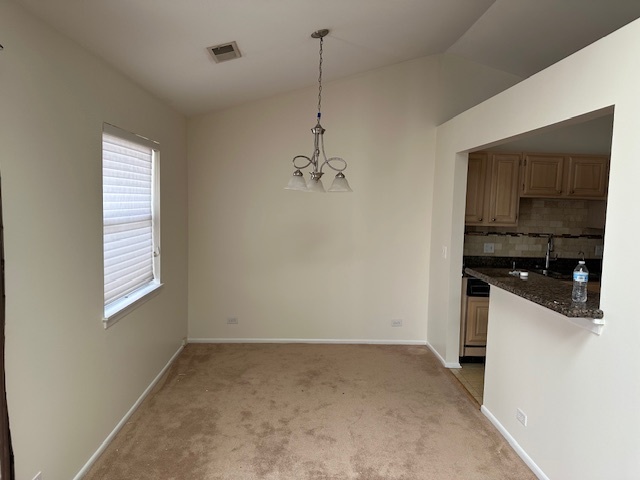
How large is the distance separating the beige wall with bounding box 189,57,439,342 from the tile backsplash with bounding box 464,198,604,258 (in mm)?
631

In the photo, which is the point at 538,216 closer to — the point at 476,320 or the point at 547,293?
the point at 476,320

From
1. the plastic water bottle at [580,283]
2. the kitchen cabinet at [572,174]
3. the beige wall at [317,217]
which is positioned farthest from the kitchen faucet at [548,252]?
the plastic water bottle at [580,283]

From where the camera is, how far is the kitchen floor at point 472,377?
365 centimetres

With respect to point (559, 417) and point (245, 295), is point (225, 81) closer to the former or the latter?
point (245, 295)

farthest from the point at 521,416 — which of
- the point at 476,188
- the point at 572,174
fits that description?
the point at 572,174

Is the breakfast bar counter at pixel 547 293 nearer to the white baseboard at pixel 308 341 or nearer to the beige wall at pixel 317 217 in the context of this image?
the beige wall at pixel 317 217

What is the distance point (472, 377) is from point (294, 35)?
340 centimetres

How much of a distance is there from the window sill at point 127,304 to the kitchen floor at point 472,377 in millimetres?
2871

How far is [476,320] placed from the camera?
4.27 m

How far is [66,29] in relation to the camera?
2.13 m


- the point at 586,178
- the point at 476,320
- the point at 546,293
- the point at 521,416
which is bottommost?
the point at 521,416

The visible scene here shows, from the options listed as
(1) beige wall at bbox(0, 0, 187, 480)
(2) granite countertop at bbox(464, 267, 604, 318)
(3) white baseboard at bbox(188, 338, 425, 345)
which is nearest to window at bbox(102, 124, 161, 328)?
(1) beige wall at bbox(0, 0, 187, 480)

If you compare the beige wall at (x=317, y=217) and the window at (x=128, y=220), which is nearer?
the window at (x=128, y=220)

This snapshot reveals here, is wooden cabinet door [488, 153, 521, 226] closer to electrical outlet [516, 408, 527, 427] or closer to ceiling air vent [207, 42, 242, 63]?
electrical outlet [516, 408, 527, 427]
